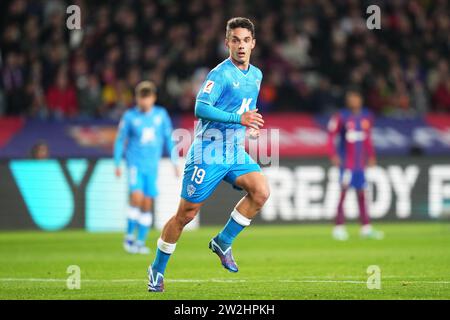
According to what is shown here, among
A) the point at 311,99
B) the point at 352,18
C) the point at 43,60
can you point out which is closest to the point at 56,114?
the point at 43,60

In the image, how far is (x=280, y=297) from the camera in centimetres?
943

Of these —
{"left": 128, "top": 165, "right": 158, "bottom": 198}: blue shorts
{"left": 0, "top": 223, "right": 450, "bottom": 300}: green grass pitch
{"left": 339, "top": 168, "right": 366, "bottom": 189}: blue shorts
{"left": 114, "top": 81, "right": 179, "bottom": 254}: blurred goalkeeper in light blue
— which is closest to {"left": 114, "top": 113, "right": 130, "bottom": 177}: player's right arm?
{"left": 114, "top": 81, "right": 179, "bottom": 254}: blurred goalkeeper in light blue

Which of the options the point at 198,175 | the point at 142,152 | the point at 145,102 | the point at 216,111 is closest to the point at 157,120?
the point at 145,102

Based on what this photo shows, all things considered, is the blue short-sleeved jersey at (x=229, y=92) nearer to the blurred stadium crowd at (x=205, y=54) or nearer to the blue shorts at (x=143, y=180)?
the blue shorts at (x=143, y=180)

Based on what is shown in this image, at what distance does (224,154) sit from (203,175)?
1.00 feet

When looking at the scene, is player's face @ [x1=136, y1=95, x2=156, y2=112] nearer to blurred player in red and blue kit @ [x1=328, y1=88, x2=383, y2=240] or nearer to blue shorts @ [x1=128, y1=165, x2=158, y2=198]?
blue shorts @ [x1=128, y1=165, x2=158, y2=198]

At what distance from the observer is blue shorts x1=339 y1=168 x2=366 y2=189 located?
19016 millimetres

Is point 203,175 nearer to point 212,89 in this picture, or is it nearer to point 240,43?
point 212,89

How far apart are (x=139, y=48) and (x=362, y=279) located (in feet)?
46.2

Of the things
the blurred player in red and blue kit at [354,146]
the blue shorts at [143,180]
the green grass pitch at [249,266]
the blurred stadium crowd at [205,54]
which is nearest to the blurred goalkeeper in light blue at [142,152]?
the blue shorts at [143,180]

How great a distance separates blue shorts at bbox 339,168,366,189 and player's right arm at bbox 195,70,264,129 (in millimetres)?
9512

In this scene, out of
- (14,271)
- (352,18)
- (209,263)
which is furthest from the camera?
(352,18)

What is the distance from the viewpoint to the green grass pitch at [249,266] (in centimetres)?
992

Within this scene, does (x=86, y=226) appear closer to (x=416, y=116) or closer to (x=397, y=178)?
(x=397, y=178)
